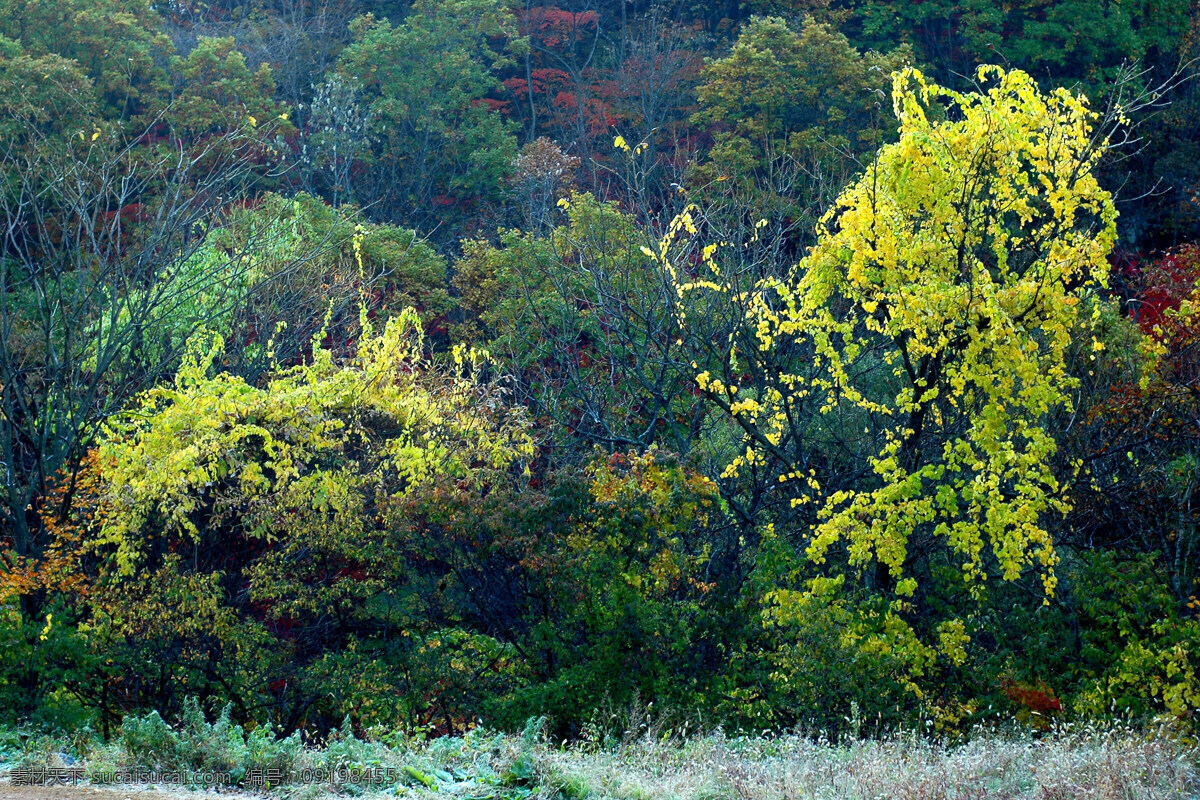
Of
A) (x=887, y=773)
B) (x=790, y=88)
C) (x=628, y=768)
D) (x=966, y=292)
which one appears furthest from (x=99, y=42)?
(x=887, y=773)

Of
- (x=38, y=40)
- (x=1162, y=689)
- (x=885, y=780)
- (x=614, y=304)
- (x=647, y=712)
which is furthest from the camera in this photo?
(x=38, y=40)

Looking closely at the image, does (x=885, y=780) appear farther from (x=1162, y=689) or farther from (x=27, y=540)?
(x=27, y=540)

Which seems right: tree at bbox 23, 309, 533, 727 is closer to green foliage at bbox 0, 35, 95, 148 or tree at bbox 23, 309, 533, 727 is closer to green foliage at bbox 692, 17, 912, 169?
green foliage at bbox 0, 35, 95, 148

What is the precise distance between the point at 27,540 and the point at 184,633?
75.4 inches

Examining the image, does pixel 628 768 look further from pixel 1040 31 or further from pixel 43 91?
pixel 1040 31

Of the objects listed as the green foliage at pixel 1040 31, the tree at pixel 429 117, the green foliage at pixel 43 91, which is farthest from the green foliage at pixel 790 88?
the green foliage at pixel 43 91

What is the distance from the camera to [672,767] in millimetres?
6879

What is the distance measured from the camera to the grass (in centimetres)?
609

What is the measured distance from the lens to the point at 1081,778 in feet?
20.4

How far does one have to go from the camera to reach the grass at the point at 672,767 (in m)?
6.09

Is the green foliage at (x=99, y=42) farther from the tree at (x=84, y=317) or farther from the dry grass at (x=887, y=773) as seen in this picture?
the dry grass at (x=887, y=773)

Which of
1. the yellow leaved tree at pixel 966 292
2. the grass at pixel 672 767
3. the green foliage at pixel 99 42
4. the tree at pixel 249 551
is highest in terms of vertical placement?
the green foliage at pixel 99 42

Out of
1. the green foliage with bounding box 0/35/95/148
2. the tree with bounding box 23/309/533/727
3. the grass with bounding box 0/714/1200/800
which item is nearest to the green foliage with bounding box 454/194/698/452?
the tree with bounding box 23/309/533/727

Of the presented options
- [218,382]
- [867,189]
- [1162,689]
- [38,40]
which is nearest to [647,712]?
[1162,689]
